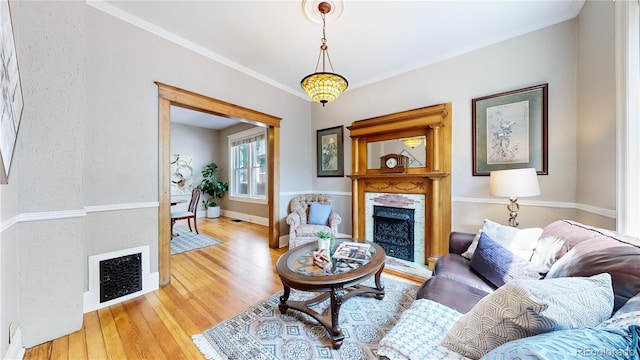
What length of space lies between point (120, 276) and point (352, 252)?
2291mm

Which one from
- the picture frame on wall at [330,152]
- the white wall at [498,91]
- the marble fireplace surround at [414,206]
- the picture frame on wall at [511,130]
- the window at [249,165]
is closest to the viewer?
the white wall at [498,91]

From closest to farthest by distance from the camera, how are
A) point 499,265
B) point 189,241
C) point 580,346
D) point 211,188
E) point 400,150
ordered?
point 580,346 → point 499,265 → point 400,150 → point 189,241 → point 211,188

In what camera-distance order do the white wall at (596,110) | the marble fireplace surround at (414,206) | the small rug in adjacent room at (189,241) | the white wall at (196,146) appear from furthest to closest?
the white wall at (196,146)
the small rug in adjacent room at (189,241)
the marble fireplace surround at (414,206)
the white wall at (596,110)

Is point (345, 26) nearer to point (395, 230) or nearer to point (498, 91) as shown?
point (498, 91)

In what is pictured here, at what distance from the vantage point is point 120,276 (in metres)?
2.14

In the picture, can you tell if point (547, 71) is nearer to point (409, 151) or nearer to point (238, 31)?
point (409, 151)

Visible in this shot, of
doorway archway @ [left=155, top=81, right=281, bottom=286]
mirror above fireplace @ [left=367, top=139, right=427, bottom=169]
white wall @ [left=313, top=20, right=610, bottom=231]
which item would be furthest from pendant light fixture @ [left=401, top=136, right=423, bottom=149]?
doorway archway @ [left=155, top=81, right=281, bottom=286]

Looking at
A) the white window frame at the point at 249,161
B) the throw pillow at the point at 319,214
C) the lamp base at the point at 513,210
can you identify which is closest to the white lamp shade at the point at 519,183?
the lamp base at the point at 513,210

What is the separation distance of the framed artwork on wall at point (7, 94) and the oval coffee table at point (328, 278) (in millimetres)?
1667

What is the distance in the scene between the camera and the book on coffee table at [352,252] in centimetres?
189

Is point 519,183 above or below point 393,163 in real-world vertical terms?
below

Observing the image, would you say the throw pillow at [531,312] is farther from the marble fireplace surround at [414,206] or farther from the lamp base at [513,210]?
the marble fireplace surround at [414,206]

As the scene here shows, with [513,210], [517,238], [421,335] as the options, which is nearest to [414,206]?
[513,210]

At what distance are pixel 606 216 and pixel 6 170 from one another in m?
4.01
